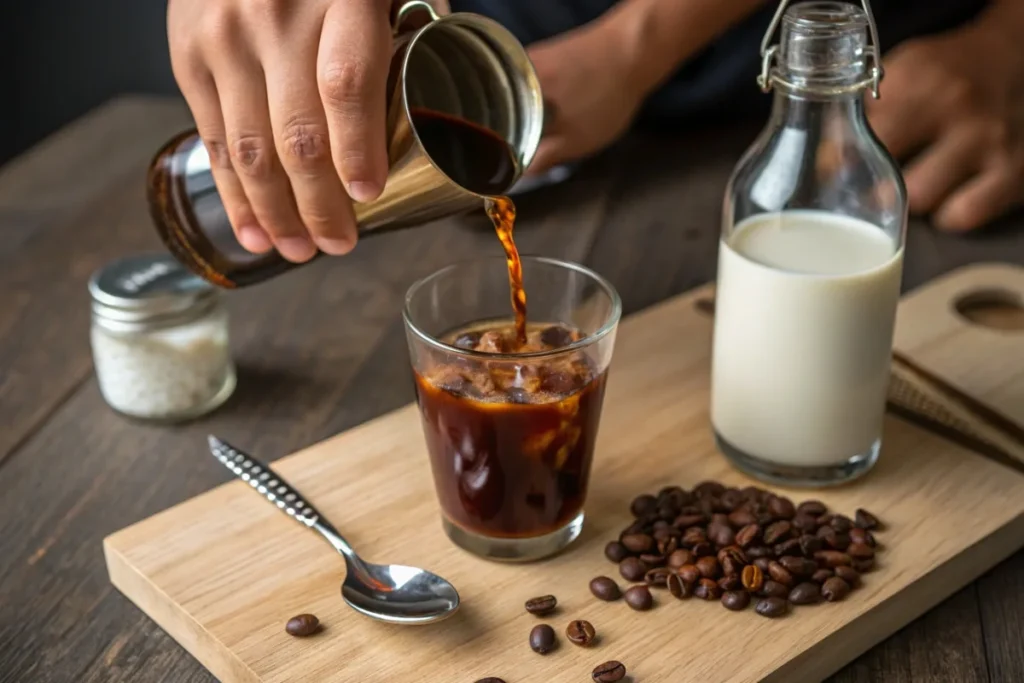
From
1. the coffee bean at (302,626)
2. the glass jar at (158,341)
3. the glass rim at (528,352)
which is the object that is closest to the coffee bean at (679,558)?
the glass rim at (528,352)

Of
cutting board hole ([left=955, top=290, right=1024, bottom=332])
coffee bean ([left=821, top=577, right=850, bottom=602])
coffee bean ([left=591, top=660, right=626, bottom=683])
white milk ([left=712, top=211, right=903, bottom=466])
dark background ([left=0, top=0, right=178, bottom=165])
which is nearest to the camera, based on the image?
coffee bean ([left=591, top=660, right=626, bottom=683])

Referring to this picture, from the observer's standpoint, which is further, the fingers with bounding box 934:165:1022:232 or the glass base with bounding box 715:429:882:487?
the fingers with bounding box 934:165:1022:232

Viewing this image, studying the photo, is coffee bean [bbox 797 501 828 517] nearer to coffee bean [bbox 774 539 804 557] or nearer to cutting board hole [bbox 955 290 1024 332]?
Result: coffee bean [bbox 774 539 804 557]

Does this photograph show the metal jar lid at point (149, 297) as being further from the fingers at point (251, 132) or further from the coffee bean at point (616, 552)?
the coffee bean at point (616, 552)

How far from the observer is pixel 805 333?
4.12 feet

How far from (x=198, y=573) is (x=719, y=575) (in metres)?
0.49

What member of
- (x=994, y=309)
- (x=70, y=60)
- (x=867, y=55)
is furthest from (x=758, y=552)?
(x=70, y=60)

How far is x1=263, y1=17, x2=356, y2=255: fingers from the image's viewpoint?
3.89 feet

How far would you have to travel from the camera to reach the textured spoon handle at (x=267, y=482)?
1.26m

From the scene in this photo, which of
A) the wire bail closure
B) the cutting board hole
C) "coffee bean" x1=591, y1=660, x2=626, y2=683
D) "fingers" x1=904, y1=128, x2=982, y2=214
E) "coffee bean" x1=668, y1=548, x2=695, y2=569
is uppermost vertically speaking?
the wire bail closure

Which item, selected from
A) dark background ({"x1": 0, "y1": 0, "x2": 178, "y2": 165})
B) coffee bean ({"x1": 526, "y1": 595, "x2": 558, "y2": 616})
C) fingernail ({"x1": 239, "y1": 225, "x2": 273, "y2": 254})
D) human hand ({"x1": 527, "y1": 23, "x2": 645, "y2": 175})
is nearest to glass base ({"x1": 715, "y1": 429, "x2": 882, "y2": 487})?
coffee bean ({"x1": 526, "y1": 595, "x2": 558, "y2": 616})

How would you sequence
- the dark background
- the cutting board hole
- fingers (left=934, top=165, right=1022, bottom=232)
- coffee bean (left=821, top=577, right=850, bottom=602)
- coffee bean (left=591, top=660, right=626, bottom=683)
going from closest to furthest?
coffee bean (left=591, top=660, right=626, bottom=683) < coffee bean (left=821, top=577, right=850, bottom=602) < the cutting board hole < fingers (left=934, top=165, right=1022, bottom=232) < the dark background

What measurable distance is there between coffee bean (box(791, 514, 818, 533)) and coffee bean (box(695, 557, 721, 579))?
11cm

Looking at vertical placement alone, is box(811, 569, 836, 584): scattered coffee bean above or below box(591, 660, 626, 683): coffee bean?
below
